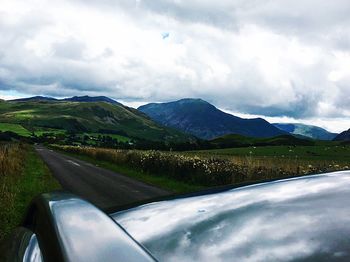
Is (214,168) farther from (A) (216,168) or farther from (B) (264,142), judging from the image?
(B) (264,142)

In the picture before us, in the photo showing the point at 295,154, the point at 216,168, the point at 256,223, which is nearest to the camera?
the point at 256,223

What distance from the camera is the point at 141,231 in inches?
71.9

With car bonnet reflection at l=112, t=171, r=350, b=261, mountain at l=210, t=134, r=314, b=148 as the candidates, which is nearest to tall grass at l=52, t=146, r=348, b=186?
car bonnet reflection at l=112, t=171, r=350, b=261

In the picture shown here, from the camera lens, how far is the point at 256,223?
160 cm

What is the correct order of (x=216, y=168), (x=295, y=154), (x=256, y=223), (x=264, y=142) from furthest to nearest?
(x=264, y=142) < (x=295, y=154) < (x=216, y=168) < (x=256, y=223)

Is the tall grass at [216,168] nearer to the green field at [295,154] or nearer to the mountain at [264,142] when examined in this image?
the green field at [295,154]

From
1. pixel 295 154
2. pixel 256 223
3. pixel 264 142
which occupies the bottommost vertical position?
pixel 295 154

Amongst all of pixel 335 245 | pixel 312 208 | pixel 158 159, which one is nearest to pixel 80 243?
pixel 335 245

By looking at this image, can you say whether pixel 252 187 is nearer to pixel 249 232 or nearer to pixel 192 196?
pixel 192 196

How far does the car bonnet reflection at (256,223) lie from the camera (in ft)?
4.42

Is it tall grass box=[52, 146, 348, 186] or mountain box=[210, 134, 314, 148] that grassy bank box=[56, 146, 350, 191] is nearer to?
tall grass box=[52, 146, 348, 186]

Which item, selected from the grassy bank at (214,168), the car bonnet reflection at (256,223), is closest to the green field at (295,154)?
the grassy bank at (214,168)

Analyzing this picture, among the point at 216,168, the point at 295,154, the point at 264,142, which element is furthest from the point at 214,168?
the point at 264,142

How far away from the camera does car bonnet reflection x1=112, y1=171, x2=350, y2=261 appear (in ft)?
4.42
